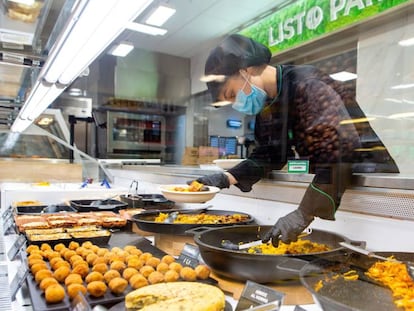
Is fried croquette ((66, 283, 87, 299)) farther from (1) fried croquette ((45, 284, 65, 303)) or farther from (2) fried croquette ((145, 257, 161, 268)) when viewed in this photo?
(2) fried croquette ((145, 257, 161, 268))

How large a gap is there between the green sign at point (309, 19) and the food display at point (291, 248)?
2.51 metres

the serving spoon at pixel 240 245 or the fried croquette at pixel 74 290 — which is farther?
the serving spoon at pixel 240 245

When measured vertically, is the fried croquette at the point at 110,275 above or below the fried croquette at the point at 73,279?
above

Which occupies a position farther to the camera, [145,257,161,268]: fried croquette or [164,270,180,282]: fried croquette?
[145,257,161,268]: fried croquette

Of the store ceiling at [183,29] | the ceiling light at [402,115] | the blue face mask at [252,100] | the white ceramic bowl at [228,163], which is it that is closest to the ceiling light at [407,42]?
the ceiling light at [402,115]

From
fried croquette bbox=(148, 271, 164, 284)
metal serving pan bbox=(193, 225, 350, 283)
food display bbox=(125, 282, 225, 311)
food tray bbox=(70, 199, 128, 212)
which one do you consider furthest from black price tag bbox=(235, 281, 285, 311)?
food tray bbox=(70, 199, 128, 212)

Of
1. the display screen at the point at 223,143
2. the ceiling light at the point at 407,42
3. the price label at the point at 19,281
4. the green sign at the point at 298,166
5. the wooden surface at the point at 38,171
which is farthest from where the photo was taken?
the display screen at the point at 223,143

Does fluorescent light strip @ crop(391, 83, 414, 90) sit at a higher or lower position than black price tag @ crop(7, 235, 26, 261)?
higher

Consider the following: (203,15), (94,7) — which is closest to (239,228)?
(94,7)

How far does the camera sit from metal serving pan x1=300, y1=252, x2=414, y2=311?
2.08ft

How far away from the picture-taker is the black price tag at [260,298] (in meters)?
0.63

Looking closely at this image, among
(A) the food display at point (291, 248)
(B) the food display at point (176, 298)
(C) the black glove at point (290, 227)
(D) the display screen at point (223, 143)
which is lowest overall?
(B) the food display at point (176, 298)

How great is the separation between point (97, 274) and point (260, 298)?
0.47 meters

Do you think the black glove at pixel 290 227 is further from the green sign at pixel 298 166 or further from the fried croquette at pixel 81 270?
the fried croquette at pixel 81 270
